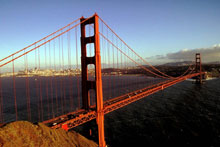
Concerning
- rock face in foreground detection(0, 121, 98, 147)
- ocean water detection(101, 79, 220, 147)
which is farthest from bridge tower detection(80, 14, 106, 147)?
rock face in foreground detection(0, 121, 98, 147)

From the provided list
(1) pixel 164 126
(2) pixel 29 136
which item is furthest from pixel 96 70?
(1) pixel 164 126

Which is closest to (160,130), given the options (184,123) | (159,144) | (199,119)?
(159,144)

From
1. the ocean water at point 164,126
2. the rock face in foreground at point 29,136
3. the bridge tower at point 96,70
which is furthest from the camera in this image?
the ocean water at point 164,126

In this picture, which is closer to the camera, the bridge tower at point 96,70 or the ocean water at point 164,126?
the bridge tower at point 96,70

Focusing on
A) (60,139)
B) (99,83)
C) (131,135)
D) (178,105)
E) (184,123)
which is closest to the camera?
(60,139)

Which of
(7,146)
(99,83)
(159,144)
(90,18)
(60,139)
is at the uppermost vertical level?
(90,18)

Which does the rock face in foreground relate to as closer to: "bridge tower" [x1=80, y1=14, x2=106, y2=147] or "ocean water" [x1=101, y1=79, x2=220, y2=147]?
"bridge tower" [x1=80, y1=14, x2=106, y2=147]

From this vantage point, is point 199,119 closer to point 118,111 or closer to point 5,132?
point 118,111

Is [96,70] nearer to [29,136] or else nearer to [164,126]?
[29,136]

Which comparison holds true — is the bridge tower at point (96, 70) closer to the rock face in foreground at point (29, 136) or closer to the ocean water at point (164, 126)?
the ocean water at point (164, 126)

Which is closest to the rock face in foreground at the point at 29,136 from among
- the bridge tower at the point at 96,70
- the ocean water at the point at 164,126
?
the bridge tower at the point at 96,70

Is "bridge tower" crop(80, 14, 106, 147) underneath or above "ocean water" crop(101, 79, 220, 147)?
above
